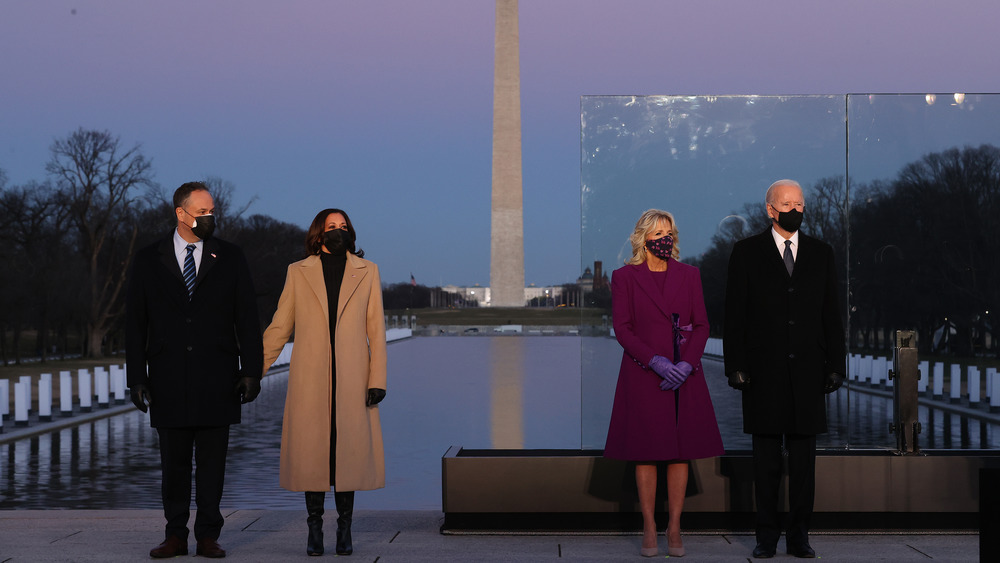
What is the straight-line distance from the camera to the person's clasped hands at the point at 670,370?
601 centimetres

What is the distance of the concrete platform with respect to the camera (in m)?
6.23

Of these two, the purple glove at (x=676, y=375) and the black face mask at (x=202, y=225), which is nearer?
the purple glove at (x=676, y=375)

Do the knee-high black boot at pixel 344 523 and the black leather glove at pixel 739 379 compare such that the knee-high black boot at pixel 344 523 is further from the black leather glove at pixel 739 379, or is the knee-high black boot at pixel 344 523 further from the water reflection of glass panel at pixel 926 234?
the water reflection of glass panel at pixel 926 234

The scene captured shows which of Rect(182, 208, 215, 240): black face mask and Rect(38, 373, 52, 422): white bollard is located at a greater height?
Rect(182, 208, 215, 240): black face mask

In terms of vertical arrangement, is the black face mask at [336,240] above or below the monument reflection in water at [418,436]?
above

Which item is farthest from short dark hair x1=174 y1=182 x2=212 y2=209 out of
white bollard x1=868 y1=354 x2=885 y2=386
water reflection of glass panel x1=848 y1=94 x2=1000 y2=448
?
white bollard x1=868 y1=354 x2=885 y2=386

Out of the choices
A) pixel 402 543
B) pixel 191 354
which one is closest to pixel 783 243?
pixel 402 543

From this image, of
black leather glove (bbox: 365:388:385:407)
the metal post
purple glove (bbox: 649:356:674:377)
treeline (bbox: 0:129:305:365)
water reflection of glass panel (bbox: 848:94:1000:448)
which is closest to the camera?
purple glove (bbox: 649:356:674:377)

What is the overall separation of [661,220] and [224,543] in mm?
2946

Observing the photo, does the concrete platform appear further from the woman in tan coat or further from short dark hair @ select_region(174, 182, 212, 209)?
short dark hair @ select_region(174, 182, 212, 209)

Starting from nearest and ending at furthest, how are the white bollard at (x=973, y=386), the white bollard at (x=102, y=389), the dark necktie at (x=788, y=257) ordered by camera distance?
the dark necktie at (x=788, y=257)
the white bollard at (x=973, y=386)
the white bollard at (x=102, y=389)

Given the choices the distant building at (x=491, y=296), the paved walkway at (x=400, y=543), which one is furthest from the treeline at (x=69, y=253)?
the paved walkway at (x=400, y=543)

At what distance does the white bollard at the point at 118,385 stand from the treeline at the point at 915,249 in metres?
14.0

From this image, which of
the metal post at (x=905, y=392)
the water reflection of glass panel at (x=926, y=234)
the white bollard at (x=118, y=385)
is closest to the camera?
the metal post at (x=905, y=392)
